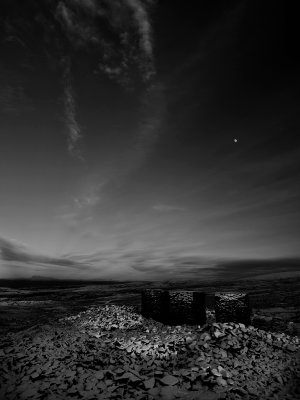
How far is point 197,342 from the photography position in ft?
29.4

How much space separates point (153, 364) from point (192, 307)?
3.22 meters

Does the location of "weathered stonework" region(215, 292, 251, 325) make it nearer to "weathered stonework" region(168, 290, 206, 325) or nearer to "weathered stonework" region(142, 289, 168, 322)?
"weathered stonework" region(168, 290, 206, 325)

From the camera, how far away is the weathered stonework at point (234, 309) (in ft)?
34.4

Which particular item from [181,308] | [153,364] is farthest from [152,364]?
[181,308]

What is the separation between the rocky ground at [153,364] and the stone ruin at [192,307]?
21.8 inches

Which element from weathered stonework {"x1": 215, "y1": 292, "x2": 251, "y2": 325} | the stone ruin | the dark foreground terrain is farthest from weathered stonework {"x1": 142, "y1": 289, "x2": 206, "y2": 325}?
weathered stonework {"x1": 215, "y1": 292, "x2": 251, "y2": 325}

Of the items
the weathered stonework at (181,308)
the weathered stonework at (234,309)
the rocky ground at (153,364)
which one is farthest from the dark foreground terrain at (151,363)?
the weathered stonework at (234,309)

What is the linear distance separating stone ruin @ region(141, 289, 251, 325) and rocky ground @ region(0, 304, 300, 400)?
1.82ft

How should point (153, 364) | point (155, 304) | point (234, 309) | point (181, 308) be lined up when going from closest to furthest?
point (153, 364) < point (234, 309) < point (181, 308) < point (155, 304)

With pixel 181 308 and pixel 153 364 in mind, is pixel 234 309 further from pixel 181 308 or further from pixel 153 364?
pixel 153 364

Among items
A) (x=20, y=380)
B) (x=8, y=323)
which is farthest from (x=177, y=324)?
(x=8, y=323)

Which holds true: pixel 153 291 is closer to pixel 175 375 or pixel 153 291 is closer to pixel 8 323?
pixel 175 375

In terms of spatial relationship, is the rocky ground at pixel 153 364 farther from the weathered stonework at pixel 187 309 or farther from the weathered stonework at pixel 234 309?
the weathered stonework at pixel 234 309

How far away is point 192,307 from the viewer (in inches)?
434
